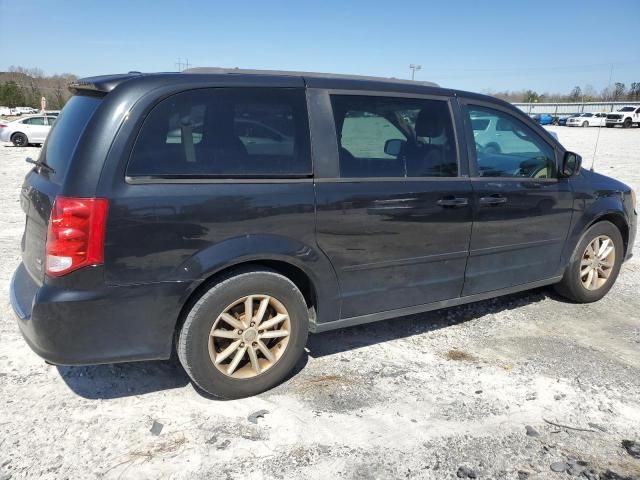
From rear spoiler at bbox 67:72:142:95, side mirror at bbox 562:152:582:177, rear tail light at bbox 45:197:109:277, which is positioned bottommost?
rear tail light at bbox 45:197:109:277

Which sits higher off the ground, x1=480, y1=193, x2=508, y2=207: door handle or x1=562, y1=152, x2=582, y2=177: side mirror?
x1=562, y1=152, x2=582, y2=177: side mirror

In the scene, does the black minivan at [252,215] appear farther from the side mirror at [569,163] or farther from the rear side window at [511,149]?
the side mirror at [569,163]

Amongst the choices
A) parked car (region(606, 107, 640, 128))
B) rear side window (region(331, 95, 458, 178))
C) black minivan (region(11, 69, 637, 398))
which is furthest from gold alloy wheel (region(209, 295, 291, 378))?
parked car (region(606, 107, 640, 128))

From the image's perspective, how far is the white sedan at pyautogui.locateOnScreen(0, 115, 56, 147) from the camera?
72.8ft

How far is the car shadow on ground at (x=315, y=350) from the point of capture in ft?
10.4

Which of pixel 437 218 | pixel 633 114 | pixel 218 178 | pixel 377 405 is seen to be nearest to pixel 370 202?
pixel 437 218

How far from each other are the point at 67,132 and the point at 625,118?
5032 centimetres

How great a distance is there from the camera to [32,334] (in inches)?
104

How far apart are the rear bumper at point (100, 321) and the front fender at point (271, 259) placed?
13cm

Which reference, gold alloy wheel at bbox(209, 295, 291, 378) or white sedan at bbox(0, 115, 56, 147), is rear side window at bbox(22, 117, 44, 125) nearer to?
white sedan at bbox(0, 115, 56, 147)

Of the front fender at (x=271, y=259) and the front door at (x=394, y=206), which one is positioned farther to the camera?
the front door at (x=394, y=206)

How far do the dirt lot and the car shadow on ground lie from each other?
0.04 ft

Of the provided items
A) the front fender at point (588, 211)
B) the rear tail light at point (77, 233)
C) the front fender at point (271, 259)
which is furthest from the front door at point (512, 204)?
the rear tail light at point (77, 233)

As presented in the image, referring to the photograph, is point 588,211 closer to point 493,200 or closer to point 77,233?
point 493,200
